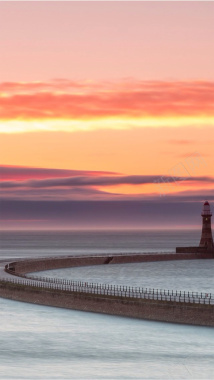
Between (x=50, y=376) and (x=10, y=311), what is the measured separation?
31.4 m

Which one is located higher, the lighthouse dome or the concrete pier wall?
the lighthouse dome

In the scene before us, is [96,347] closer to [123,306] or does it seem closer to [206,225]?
[123,306]

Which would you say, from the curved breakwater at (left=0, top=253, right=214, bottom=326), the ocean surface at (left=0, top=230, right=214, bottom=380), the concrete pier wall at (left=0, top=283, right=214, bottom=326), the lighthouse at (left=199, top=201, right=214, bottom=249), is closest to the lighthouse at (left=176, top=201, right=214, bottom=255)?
the lighthouse at (left=199, top=201, right=214, bottom=249)

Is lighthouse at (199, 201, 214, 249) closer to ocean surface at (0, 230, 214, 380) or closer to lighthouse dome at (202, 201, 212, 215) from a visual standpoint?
lighthouse dome at (202, 201, 212, 215)

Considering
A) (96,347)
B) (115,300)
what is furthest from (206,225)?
(96,347)

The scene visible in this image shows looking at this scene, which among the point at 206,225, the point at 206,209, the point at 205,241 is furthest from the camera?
the point at 205,241

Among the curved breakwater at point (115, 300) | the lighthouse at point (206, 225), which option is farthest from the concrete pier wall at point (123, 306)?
the lighthouse at point (206, 225)

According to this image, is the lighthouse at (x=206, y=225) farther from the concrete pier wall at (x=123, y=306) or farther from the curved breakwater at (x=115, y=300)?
the concrete pier wall at (x=123, y=306)

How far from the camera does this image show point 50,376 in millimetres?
58719

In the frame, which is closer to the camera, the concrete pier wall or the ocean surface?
the ocean surface

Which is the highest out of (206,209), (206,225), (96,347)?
(206,209)

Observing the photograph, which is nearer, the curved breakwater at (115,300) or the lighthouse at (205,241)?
the curved breakwater at (115,300)

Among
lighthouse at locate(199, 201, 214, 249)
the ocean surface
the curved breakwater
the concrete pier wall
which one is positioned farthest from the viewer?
lighthouse at locate(199, 201, 214, 249)

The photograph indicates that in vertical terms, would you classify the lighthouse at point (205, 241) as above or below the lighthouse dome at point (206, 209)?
below
